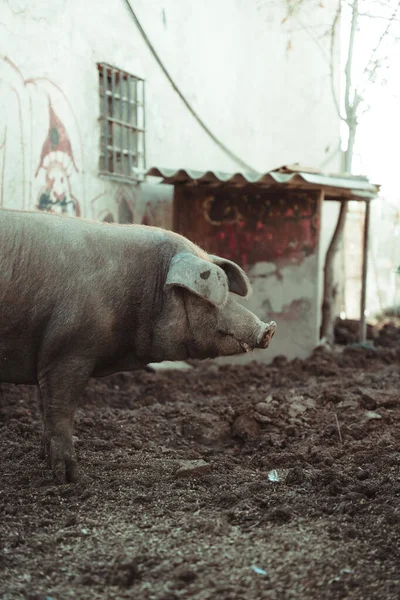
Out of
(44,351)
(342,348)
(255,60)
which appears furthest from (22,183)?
(255,60)

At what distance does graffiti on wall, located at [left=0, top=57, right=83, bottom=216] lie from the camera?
19.5ft

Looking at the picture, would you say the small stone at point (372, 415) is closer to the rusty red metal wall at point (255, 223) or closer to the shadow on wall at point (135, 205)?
the shadow on wall at point (135, 205)

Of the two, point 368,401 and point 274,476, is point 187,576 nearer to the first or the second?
point 274,476

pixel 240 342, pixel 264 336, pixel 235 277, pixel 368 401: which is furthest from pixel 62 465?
pixel 368 401

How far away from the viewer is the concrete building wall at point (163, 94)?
20.3 ft

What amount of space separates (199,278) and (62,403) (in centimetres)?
99

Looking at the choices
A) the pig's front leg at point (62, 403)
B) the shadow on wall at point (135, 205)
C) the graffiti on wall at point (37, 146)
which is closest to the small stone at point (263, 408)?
the pig's front leg at point (62, 403)

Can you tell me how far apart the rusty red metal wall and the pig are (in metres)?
4.45

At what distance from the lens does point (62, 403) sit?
384cm

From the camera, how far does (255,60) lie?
1094 centimetres

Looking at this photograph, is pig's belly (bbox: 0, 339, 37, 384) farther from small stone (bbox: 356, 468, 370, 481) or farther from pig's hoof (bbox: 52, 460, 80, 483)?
small stone (bbox: 356, 468, 370, 481)

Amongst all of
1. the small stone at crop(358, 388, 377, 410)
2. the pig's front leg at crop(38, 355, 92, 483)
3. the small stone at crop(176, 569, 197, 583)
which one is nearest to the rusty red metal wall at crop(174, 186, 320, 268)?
the small stone at crop(358, 388, 377, 410)

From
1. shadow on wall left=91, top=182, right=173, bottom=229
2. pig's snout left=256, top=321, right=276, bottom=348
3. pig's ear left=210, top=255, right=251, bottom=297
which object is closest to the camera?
pig's snout left=256, top=321, right=276, bottom=348

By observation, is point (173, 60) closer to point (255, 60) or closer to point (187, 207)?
point (187, 207)
